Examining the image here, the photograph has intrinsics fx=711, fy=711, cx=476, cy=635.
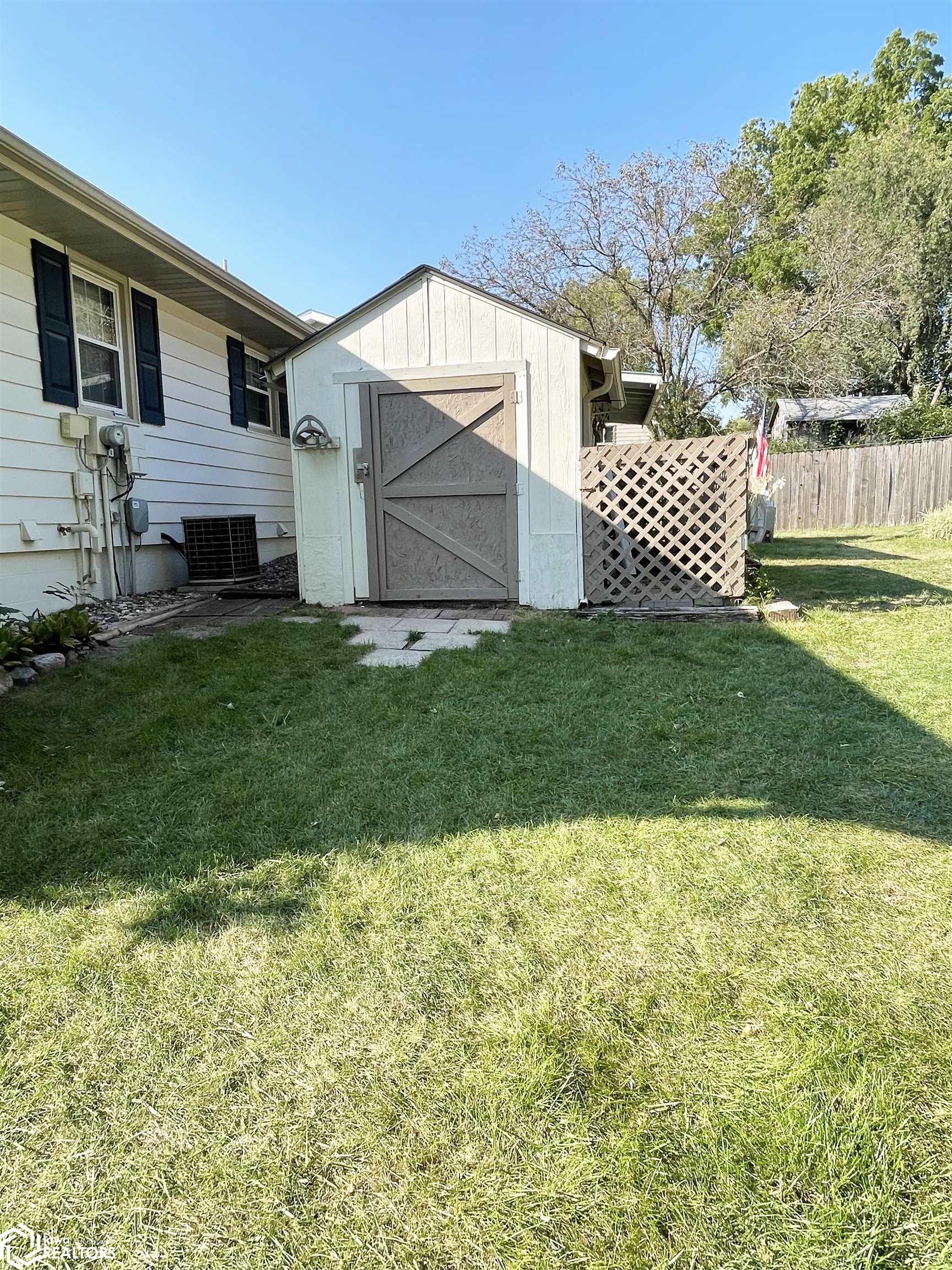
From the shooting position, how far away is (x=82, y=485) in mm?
5859

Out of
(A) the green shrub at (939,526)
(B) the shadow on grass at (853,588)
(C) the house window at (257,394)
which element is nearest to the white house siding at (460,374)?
(B) the shadow on grass at (853,588)

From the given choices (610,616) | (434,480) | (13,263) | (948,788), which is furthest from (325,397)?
(948,788)

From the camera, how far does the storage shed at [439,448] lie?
589cm

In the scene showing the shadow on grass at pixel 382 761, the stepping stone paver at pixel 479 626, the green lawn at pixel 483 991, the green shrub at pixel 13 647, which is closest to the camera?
the green lawn at pixel 483 991

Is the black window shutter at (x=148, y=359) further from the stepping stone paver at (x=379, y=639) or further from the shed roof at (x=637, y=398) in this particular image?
the shed roof at (x=637, y=398)

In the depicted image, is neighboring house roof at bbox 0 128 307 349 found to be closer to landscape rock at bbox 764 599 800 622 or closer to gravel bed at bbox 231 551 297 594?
gravel bed at bbox 231 551 297 594

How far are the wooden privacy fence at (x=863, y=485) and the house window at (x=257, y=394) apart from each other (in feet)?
38.4

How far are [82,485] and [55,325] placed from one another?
4.02ft

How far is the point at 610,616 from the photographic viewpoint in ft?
18.9

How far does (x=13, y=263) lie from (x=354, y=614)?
11.7 feet

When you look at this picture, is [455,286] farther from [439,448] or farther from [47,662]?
[47,662]

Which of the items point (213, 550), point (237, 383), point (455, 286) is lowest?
point (213, 550)

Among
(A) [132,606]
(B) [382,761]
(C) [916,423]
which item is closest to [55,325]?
(A) [132,606]

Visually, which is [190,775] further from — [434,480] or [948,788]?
[434,480]
